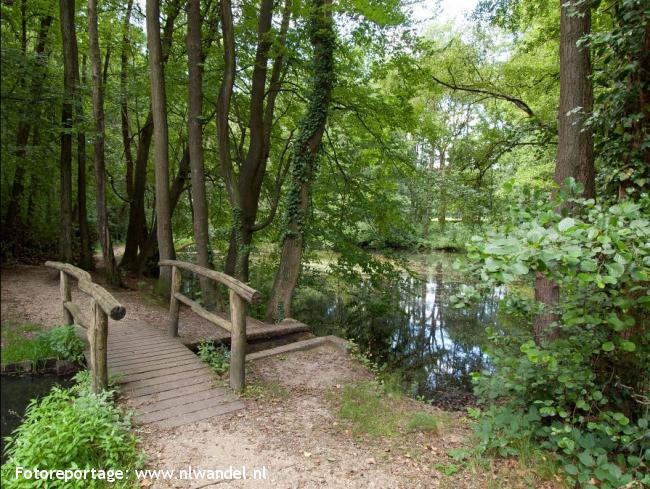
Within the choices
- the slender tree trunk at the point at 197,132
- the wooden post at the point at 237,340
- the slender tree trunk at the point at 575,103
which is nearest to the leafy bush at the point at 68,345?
the wooden post at the point at 237,340

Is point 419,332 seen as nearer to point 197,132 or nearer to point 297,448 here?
point 297,448

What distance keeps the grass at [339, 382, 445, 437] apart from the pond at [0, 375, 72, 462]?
139 inches

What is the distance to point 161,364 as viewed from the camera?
4.69 m

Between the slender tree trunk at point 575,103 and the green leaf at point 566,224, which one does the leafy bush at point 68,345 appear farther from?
the slender tree trunk at point 575,103

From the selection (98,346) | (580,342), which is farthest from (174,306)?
(580,342)

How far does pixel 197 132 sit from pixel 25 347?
4.46 meters

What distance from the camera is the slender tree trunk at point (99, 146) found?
Answer: 25.1ft

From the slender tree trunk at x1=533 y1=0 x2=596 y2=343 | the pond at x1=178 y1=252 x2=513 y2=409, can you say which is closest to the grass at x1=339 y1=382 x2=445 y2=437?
the slender tree trunk at x1=533 y1=0 x2=596 y2=343

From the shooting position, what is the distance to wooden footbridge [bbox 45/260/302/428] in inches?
144

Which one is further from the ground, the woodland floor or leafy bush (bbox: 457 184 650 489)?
leafy bush (bbox: 457 184 650 489)

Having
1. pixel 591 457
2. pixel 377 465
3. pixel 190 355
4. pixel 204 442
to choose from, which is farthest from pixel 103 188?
pixel 591 457

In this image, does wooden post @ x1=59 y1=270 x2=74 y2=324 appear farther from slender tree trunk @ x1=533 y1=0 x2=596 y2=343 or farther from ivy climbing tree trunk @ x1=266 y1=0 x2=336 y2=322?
slender tree trunk @ x1=533 y1=0 x2=596 y2=343

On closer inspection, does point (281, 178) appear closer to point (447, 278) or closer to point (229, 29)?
point (229, 29)

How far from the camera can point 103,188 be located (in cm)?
844
